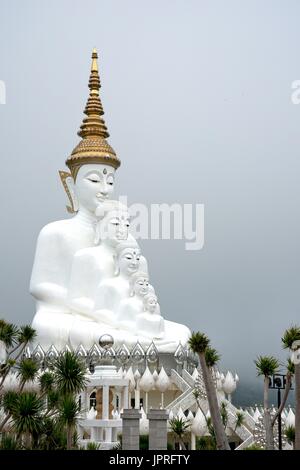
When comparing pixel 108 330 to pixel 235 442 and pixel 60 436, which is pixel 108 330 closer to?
pixel 235 442

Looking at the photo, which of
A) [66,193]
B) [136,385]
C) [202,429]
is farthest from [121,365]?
[66,193]

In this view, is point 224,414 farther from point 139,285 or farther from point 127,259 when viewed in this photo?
point 127,259

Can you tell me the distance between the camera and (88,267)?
36312 mm

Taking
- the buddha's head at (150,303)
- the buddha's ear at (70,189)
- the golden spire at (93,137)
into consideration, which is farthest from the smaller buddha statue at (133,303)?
the golden spire at (93,137)

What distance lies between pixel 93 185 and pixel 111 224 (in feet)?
7.35

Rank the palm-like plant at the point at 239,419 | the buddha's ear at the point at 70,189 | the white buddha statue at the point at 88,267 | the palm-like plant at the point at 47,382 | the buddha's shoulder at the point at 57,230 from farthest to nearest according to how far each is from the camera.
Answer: the buddha's ear at the point at 70,189
the buddha's shoulder at the point at 57,230
the white buddha statue at the point at 88,267
the palm-like plant at the point at 239,419
the palm-like plant at the point at 47,382

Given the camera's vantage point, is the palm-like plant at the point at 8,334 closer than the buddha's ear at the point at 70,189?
Yes

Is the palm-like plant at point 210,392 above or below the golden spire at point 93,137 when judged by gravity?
below

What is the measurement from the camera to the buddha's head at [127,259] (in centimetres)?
3559

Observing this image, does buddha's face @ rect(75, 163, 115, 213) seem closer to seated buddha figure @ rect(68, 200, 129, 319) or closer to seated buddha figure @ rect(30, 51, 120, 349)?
seated buddha figure @ rect(30, 51, 120, 349)

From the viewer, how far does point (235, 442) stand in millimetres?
30641

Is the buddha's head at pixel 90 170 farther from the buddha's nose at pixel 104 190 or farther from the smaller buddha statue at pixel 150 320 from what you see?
the smaller buddha statue at pixel 150 320

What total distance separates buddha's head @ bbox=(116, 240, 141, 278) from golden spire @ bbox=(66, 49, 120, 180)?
434 centimetres
